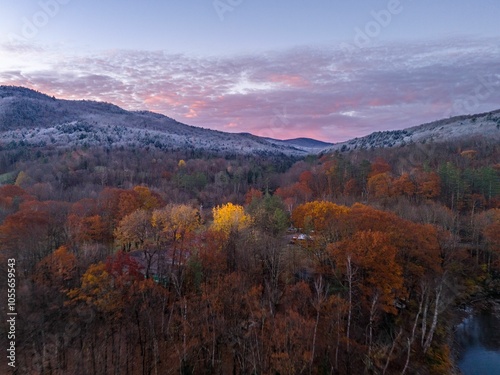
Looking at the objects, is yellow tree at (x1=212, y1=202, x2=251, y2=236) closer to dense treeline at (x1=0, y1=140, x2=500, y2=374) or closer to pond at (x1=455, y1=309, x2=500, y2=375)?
dense treeline at (x1=0, y1=140, x2=500, y2=374)

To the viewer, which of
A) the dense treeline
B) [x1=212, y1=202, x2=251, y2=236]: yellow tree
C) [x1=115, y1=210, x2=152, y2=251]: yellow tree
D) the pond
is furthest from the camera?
[x1=115, y1=210, x2=152, y2=251]: yellow tree

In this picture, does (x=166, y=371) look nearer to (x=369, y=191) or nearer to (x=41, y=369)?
(x=41, y=369)

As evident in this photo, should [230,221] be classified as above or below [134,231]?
above

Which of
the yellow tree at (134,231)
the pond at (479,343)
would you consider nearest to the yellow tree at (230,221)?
the yellow tree at (134,231)

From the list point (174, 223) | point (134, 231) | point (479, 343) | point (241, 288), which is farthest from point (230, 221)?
point (479, 343)

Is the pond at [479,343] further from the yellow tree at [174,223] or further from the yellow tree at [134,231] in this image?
the yellow tree at [134,231]

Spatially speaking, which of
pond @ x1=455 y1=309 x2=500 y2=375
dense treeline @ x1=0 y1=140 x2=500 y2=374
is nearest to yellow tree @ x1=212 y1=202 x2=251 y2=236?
dense treeline @ x1=0 y1=140 x2=500 y2=374

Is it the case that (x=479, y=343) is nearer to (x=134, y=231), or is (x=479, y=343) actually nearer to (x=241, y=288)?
(x=241, y=288)

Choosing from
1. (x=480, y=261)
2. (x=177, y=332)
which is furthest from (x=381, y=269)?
(x=480, y=261)
